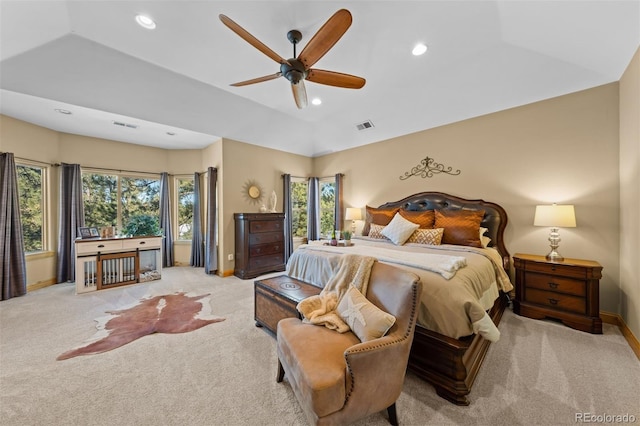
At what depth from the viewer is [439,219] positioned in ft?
12.2

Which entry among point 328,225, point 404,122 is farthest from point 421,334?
point 328,225

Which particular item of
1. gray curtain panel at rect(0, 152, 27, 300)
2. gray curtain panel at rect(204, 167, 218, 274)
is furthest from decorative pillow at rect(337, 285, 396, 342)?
gray curtain panel at rect(0, 152, 27, 300)

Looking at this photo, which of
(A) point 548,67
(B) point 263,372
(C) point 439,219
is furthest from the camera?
(C) point 439,219

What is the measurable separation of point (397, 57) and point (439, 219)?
7.74ft

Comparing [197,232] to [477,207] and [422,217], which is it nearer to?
[422,217]

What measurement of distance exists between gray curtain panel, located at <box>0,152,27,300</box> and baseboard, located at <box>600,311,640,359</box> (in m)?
7.72

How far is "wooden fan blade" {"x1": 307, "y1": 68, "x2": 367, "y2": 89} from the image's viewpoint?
7.80 feet

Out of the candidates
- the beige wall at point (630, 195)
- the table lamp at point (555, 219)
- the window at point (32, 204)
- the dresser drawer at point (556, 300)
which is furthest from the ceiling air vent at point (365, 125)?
the window at point (32, 204)

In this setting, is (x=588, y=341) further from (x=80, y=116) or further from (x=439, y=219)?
(x=80, y=116)

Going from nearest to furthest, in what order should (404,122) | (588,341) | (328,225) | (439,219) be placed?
(588,341) → (439,219) → (404,122) → (328,225)

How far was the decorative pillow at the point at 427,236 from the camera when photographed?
11.4 feet

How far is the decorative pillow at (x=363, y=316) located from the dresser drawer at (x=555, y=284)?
8.56 ft

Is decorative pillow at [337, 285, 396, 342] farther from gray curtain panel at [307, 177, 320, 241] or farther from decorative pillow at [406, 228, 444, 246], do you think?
gray curtain panel at [307, 177, 320, 241]

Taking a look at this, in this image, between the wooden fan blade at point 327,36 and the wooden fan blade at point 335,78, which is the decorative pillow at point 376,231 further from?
the wooden fan blade at point 327,36
